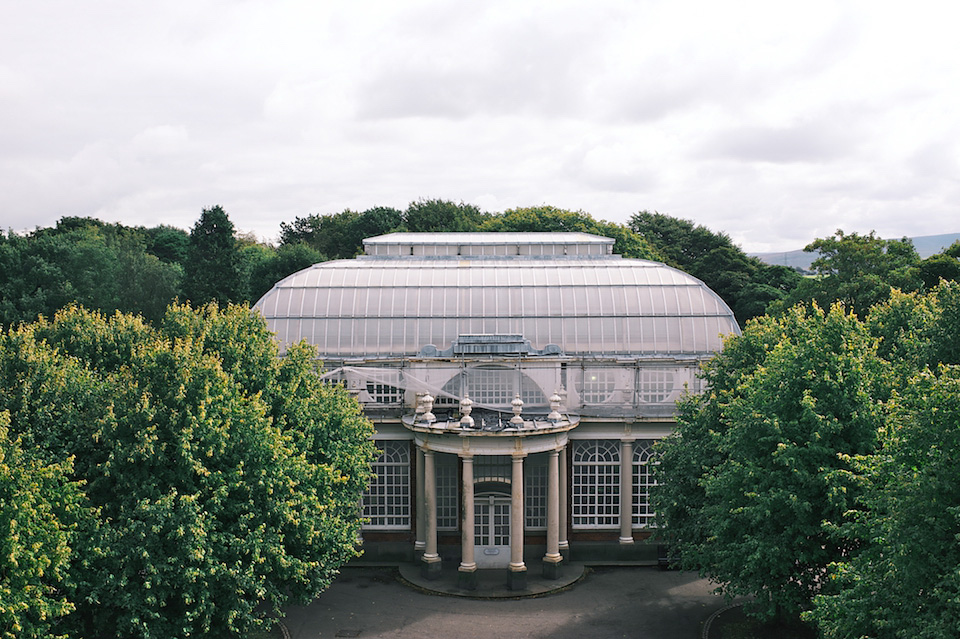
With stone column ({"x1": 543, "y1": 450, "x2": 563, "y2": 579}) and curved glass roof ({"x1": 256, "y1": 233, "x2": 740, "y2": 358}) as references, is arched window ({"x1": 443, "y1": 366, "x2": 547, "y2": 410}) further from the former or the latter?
stone column ({"x1": 543, "y1": 450, "x2": 563, "y2": 579})

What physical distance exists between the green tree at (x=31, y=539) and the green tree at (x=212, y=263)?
5089 cm

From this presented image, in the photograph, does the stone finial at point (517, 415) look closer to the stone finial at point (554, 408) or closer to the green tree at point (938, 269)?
the stone finial at point (554, 408)

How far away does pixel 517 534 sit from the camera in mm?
39406

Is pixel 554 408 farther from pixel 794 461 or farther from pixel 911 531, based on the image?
pixel 911 531

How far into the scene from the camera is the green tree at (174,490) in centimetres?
2498

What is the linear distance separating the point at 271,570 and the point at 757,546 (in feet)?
55.9

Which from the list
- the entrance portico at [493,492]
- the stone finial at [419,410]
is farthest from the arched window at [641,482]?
the stone finial at [419,410]

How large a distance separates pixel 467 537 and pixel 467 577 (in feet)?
6.25

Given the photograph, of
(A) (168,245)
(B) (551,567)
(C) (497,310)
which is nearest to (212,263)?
(C) (497,310)

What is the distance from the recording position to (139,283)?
78.3 metres

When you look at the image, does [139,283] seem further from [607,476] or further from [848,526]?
[848,526]

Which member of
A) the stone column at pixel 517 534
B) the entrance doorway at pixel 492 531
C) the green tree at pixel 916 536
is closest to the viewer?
the green tree at pixel 916 536

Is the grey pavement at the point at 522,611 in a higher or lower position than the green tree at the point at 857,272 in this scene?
lower

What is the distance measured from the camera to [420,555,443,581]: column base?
4069cm
